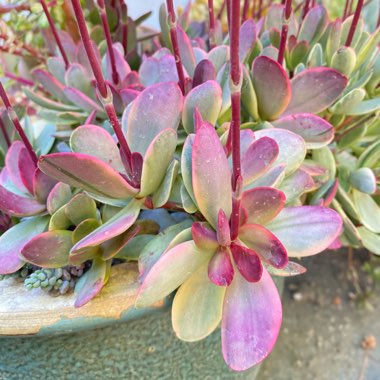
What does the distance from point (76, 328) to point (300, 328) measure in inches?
32.3

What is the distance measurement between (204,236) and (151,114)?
0.17m

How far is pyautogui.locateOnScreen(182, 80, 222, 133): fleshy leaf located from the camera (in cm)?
58

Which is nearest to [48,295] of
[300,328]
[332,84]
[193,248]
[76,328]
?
[76,328]

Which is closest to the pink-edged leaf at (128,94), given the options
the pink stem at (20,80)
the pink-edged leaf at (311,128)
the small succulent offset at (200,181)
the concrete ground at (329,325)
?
the small succulent offset at (200,181)

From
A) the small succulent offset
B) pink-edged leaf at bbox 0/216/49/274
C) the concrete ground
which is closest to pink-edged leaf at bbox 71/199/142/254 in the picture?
the small succulent offset

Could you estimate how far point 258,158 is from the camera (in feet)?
1.76

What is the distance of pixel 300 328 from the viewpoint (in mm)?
1236

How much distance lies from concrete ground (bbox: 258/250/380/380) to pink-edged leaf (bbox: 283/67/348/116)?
727 millimetres

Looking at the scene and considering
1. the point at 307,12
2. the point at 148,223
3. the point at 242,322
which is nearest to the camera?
the point at 242,322

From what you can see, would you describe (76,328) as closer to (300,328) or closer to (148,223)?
(148,223)

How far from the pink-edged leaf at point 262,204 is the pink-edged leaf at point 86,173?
133 millimetres

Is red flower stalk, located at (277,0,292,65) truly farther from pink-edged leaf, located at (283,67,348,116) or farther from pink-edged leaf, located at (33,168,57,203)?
pink-edged leaf, located at (33,168,57,203)

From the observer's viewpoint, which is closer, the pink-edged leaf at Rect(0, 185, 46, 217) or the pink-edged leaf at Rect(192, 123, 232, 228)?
the pink-edged leaf at Rect(192, 123, 232, 228)

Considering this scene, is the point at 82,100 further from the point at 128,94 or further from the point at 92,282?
the point at 92,282
